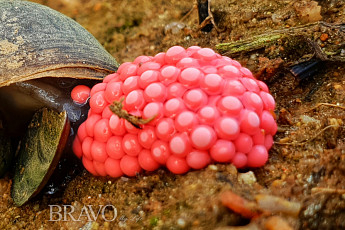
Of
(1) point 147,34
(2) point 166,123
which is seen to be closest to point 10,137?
(2) point 166,123

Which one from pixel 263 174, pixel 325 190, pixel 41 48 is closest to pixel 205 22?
pixel 41 48

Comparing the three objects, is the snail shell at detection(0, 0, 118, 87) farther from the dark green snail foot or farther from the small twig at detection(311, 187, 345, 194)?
the small twig at detection(311, 187, 345, 194)

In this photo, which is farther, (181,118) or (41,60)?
(41,60)

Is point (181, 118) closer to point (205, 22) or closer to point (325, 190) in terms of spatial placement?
point (325, 190)

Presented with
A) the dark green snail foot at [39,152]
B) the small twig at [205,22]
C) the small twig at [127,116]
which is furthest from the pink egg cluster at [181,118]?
the small twig at [205,22]

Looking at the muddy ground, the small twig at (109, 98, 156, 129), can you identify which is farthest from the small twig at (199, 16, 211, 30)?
the small twig at (109, 98, 156, 129)

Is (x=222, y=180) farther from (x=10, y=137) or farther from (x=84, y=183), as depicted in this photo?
(x=10, y=137)
